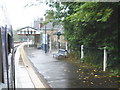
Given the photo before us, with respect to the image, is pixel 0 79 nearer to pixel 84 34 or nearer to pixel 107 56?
pixel 107 56

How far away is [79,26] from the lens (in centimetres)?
793

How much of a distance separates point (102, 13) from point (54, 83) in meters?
2.79

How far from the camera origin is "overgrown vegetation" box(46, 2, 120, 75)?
4.84 m

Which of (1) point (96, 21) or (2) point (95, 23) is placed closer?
(1) point (96, 21)

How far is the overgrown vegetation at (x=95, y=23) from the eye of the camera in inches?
191

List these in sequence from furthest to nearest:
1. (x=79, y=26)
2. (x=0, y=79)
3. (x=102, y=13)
Result: (x=79, y=26) → (x=102, y=13) → (x=0, y=79)

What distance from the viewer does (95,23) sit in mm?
6914

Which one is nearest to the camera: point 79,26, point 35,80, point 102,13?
point 102,13

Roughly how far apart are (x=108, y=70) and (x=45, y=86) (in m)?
3.01

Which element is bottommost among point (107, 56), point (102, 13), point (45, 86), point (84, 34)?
point (45, 86)

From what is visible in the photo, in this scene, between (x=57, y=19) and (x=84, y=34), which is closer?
A: (x=84, y=34)

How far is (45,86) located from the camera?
5.00 m

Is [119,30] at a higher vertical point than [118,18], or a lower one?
lower

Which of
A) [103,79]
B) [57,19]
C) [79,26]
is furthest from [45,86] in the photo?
[57,19]
